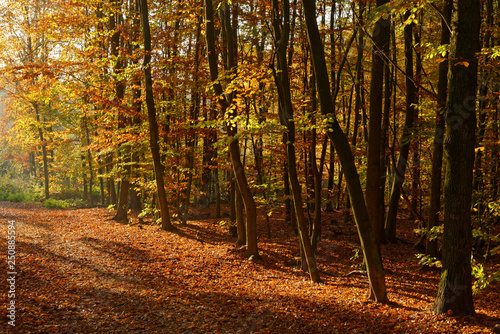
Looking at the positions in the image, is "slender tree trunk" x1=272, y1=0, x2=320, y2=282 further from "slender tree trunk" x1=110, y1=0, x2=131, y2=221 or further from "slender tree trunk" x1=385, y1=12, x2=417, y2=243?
"slender tree trunk" x1=110, y1=0, x2=131, y2=221

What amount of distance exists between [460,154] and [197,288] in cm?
589

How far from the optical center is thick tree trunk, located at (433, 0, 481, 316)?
4.87 meters

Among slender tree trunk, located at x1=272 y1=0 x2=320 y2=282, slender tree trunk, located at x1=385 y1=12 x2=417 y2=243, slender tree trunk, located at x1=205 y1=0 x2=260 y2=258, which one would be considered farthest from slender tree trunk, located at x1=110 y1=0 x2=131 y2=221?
slender tree trunk, located at x1=385 y1=12 x2=417 y2=243

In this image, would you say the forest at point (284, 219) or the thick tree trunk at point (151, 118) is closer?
the forest at point (284, 219)

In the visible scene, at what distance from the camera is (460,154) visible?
495 cm

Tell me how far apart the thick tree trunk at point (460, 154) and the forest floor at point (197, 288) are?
55cm

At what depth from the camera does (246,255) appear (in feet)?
34.7

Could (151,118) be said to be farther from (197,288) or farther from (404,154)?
(404,154)

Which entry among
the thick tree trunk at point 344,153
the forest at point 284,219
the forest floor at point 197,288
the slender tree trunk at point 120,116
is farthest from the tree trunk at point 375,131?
the slender tree trunk at point 120,116

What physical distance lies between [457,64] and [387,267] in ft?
23.3

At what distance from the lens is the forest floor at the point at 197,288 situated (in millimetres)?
5426

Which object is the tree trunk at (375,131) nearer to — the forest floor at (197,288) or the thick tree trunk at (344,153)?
the thick tree trunk at (344,153)

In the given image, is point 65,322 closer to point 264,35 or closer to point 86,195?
point 264,35

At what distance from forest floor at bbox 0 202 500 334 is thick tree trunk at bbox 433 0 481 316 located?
551mm
